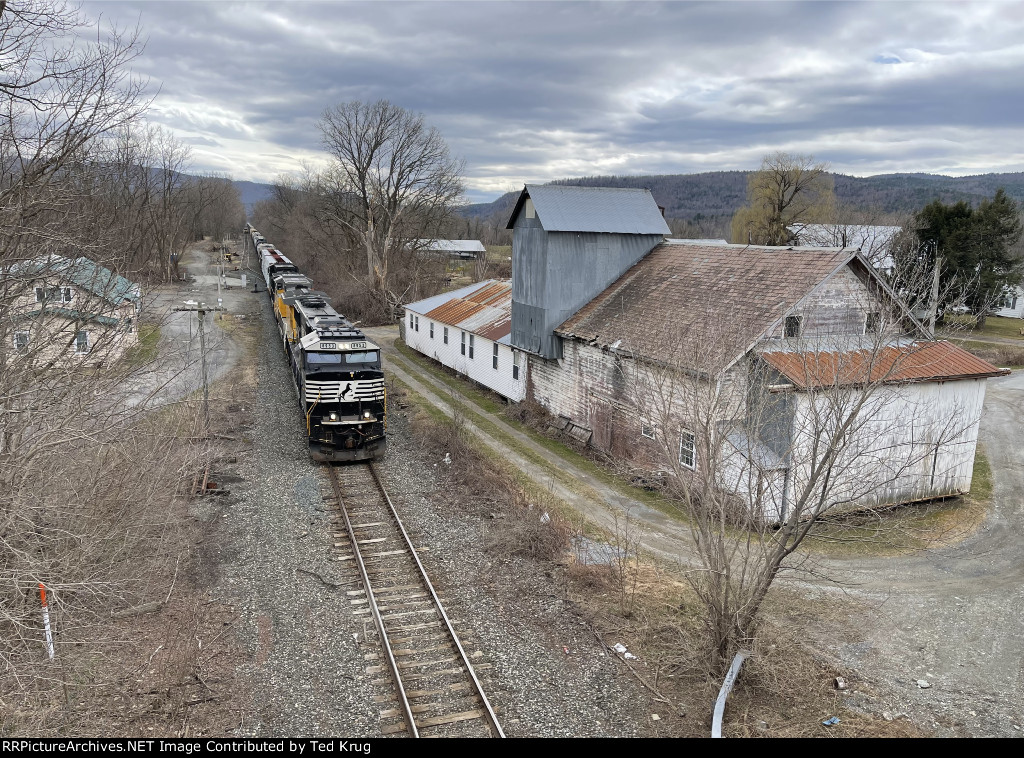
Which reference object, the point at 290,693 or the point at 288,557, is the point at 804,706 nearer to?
the point at 290,693

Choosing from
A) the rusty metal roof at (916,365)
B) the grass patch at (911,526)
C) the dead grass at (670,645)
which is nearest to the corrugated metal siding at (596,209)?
the rusty metal roof at (916,365)

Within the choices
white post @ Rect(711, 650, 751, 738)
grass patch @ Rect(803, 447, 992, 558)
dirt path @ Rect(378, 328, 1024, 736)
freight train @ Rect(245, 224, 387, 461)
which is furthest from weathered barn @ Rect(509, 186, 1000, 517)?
freight train @ Rect(245, 224, 387, 461)

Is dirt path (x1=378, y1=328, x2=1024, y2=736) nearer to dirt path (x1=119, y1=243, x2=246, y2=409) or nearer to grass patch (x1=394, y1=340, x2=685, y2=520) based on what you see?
grass patch (x1=394, y1=340, x2=685, y2=520)

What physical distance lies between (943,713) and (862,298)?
1213 centimetres

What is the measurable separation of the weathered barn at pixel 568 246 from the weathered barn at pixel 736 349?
0.07 meters

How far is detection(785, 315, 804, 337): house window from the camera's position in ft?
58.7

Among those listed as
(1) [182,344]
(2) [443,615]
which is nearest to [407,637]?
(2) [443,615]

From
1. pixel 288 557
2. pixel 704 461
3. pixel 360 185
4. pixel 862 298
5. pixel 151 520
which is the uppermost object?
pixel 360 185

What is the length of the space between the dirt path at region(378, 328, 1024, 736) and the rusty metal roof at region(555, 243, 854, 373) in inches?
170

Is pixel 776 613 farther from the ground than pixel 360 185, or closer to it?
closer to it

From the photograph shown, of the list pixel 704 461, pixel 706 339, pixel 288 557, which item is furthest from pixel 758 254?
pixel 288 557

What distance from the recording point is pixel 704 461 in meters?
9.31

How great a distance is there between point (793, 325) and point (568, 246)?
8648 mm

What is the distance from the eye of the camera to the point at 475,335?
30.4 metres
